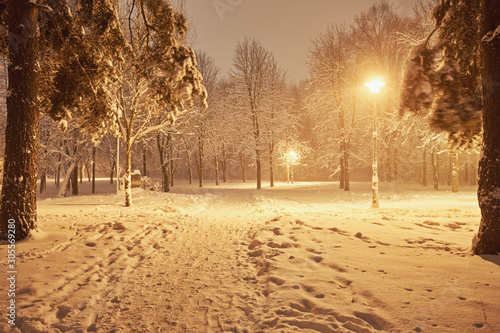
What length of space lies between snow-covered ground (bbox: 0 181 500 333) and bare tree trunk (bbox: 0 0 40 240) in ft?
2.10

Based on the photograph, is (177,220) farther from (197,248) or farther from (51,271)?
(51,271)

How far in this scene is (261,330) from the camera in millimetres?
2738

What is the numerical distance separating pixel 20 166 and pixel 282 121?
926 inches

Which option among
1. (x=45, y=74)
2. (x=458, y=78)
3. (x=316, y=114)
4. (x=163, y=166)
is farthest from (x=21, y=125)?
(x=316, y=114)

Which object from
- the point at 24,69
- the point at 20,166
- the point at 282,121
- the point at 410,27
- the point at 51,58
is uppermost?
the point at 410,27

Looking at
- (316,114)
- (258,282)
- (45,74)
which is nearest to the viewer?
(258,282)

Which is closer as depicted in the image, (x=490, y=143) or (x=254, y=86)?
(x=490, y=143)

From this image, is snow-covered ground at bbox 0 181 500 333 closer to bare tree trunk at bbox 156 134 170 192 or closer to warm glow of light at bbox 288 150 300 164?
bare tree trunk at bbox 156 134 170 192

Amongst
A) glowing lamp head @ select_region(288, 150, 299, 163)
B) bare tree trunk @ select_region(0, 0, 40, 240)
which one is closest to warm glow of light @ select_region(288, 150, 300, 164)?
glowing lamp head @ select_region(288, 150, 299, 163)

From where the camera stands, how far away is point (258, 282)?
4016mm

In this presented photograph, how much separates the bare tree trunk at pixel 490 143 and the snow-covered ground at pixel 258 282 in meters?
0.39

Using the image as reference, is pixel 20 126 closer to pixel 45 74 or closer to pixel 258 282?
pixel 45 74

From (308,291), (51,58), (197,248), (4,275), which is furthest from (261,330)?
(51,58)

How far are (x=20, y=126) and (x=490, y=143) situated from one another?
28.4ft
